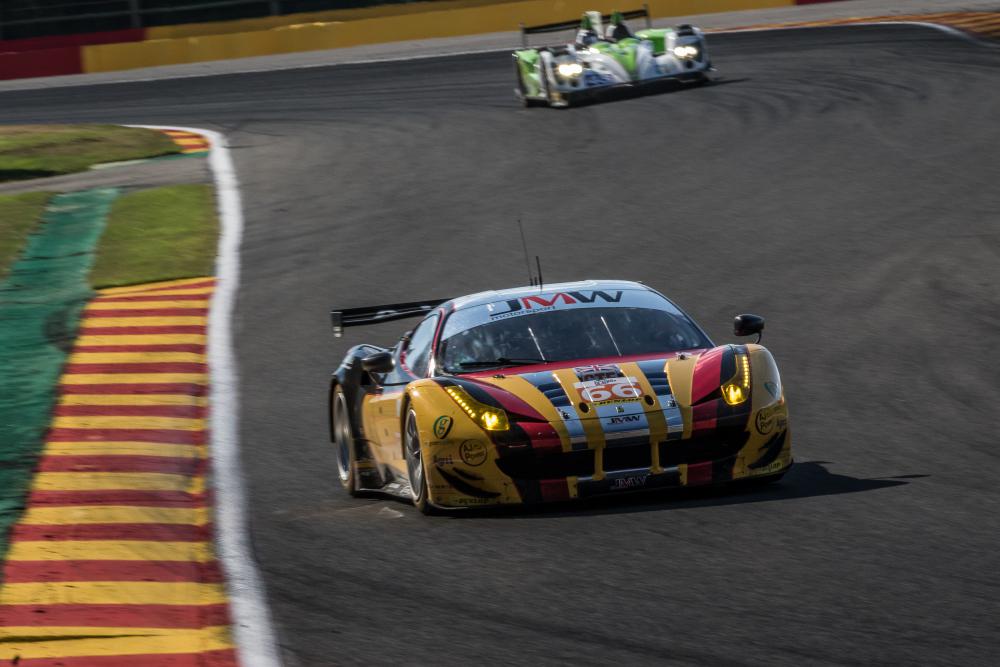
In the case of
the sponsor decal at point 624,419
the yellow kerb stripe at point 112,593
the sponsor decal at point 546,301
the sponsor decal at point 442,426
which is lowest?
the yellow kerb stripe at point 112,593

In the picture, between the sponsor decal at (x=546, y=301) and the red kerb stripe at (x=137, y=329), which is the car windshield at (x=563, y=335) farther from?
the red kerb stripe at (x=137, y=329)

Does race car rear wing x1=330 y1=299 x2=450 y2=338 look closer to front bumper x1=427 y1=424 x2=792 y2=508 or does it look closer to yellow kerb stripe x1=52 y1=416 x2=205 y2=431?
yellow kerb stripe x1=52 y1=416 x2=205 y2=431

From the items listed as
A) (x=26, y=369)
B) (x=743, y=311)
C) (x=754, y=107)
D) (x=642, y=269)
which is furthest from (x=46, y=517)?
(x=754, y=107)

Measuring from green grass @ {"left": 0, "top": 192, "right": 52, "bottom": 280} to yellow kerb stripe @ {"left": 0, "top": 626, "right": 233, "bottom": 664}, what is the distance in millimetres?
9273

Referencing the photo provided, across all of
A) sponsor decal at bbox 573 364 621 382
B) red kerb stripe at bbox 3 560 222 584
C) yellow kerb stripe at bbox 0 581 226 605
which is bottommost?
red kerb stripe at bbox 3 560 222 584

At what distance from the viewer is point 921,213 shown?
14930 millimetres

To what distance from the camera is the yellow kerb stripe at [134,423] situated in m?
10.0

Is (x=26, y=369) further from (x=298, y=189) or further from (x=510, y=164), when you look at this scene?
(x=510, y=164)

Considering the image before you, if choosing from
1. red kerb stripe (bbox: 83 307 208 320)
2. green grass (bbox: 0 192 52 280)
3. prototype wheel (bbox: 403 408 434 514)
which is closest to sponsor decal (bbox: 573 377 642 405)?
prototype wheel (bbox: 403 408 434 514)

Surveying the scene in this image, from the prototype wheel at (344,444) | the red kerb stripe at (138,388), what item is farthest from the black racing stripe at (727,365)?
the red kerb stripe at (138,388)

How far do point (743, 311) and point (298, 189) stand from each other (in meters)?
7.05

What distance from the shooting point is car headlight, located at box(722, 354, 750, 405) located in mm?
7493

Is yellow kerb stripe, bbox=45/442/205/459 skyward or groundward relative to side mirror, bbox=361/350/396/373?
groundward

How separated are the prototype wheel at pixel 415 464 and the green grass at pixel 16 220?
785cm
